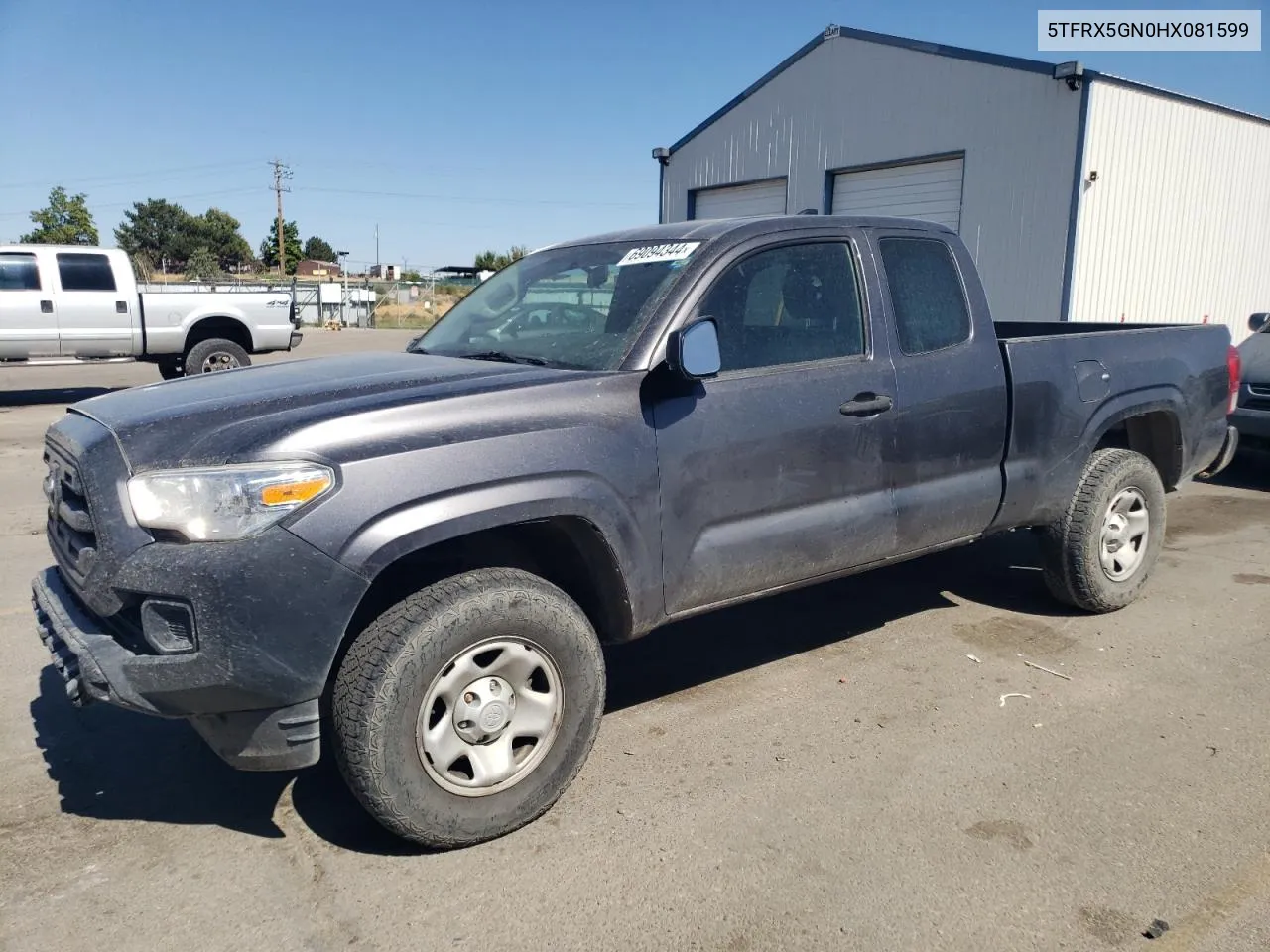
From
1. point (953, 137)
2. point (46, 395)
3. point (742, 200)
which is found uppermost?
point (953, 137)

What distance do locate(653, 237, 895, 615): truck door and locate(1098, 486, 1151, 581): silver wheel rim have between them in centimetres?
167

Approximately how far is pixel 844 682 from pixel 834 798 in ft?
3.28

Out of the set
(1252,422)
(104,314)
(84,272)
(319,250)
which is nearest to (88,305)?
(104,314)

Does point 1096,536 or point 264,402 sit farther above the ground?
point 264,402

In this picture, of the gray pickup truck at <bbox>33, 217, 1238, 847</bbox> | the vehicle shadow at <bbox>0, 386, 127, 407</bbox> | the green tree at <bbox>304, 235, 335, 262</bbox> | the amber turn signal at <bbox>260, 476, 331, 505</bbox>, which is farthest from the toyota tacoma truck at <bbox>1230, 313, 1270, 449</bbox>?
the green tree at <bbox>304, 235, 335, 262</bbox>

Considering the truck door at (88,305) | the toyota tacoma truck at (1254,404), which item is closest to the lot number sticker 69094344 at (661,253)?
the toyota tacoma truck at (1254,404)

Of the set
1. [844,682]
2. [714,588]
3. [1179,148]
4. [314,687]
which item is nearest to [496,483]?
[314,687]

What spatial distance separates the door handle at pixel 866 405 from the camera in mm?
3768

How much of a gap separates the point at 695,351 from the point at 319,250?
331 feet

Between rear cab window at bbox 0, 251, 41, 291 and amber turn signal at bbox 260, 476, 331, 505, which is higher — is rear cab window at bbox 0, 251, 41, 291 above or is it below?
above

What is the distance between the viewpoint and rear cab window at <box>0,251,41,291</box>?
13.2 m

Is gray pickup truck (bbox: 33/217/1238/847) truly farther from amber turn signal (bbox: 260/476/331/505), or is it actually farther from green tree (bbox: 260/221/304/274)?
green tree (bbox: 260/221/304/274)

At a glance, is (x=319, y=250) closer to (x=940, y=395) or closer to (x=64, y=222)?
(x=64, y=222)

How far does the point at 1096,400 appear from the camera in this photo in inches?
187
